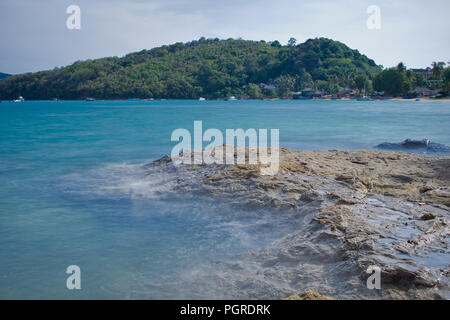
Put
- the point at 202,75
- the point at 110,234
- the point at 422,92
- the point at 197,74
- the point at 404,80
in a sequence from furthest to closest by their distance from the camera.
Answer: the point at 197,74
the point at 202,75
the point at 404,80
the point at 422,92
the point at 110,234

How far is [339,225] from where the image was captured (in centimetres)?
595

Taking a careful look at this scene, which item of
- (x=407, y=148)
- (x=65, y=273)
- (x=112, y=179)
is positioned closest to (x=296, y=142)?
(x=407, y=148)

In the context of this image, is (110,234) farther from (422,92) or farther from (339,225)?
(422,92)

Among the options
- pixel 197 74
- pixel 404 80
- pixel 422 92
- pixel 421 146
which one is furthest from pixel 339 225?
pixel 197 74

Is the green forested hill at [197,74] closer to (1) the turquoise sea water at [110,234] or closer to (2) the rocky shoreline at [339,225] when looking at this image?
(2) the rocky shoreline at [339,225]

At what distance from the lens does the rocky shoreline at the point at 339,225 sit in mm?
4477

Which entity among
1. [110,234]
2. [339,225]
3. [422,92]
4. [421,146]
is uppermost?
[422,92]

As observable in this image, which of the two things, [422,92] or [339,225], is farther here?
[422,92]

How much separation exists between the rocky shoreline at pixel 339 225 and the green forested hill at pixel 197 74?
410ft

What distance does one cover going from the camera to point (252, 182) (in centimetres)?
897

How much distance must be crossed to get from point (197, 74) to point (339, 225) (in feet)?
469

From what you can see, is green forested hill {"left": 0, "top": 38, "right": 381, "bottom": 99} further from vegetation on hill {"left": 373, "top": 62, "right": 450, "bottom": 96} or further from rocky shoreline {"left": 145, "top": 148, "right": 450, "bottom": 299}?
rocky shoreline {"left": 145, "top": 148, "right": 450, "bottom": 299}

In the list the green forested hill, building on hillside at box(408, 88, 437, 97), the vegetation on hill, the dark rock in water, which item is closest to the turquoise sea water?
the dark rock in water

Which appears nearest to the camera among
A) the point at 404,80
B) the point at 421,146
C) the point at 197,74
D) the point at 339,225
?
the point at 339,225
